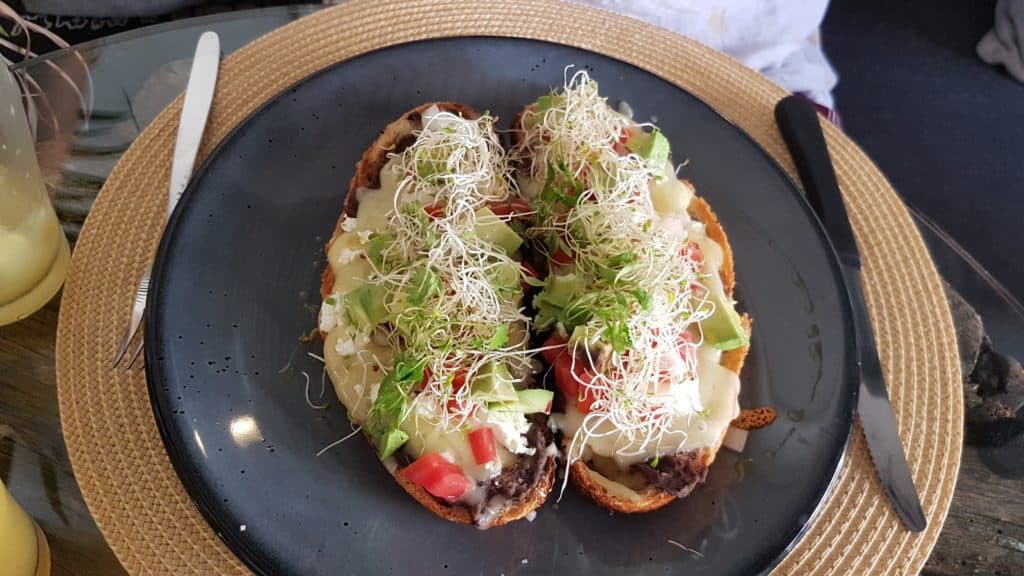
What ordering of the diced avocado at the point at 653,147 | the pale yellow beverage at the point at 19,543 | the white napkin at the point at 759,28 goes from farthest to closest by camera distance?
the white napkin at the point at 759,28 → the diced avocado at the point at 653,147 → the pale yellow beverage at the point at 19,543

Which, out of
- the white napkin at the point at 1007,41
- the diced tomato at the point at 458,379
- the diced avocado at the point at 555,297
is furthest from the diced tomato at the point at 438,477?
the white napkin at the point at 1007,41

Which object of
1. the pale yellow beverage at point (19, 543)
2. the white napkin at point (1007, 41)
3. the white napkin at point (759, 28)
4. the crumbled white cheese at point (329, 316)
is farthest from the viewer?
the white napkin at point (1007, 41)

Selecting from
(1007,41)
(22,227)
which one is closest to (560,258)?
(22,227)

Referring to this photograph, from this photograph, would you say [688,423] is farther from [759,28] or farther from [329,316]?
[759,28]

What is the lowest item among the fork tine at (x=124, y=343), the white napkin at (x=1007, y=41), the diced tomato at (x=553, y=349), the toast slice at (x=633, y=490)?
the white napkin at (x=1007, y=41)

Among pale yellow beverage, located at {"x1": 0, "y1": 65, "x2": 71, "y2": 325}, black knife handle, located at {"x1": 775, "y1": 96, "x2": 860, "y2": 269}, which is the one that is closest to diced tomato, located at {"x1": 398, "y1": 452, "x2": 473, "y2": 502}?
pale yellow beverage, located at {"x1": 0, "y1": 65, "x2": 71, "y2": 325}

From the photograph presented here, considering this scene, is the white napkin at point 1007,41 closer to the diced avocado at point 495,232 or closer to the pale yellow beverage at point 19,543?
the diced avocado at point 495,232

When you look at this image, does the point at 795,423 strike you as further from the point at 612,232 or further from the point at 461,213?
the point at 461,213

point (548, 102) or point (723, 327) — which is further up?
point (548, 102)
